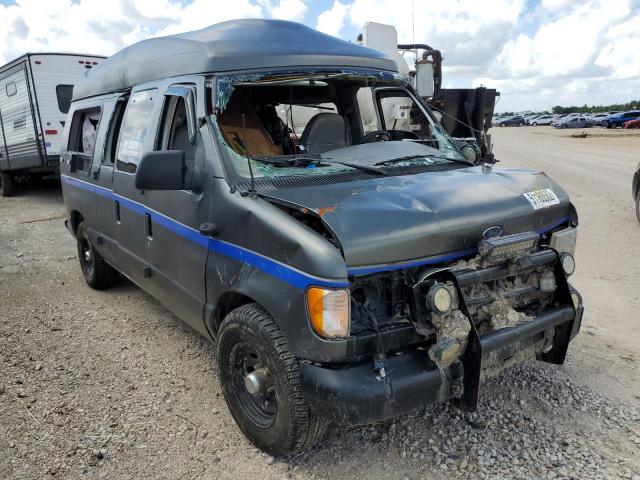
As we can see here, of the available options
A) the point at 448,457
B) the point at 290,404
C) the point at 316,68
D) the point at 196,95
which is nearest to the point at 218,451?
the point at 290,404

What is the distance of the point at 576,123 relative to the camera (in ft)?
171

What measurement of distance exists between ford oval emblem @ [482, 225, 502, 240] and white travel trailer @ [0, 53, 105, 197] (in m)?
11.0

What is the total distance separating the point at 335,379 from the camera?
2.55 m

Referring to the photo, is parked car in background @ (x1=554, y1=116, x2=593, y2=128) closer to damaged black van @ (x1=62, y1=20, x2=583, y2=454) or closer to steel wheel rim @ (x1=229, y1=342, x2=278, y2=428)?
damaged black van @ (x1=62, y1=20, x2=583, y2=454)

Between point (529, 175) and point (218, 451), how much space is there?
8.77ft

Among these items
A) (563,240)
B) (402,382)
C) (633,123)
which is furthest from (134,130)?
(633,123)

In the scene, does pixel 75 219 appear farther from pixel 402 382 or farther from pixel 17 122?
pixel 17 122

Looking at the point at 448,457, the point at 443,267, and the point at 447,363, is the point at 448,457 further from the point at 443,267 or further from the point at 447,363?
the point at 443,267

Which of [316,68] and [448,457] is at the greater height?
[316,68]

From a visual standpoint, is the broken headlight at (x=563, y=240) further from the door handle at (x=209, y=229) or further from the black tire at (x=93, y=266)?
the black tire at (x=93, y=266)

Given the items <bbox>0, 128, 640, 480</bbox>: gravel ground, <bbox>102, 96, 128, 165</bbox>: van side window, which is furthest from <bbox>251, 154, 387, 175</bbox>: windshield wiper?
<bbox>102, 96, 128, 165</bbox>: van side window

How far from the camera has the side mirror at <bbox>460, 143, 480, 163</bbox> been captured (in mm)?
4266

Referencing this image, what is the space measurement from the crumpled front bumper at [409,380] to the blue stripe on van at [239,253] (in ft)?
1.40

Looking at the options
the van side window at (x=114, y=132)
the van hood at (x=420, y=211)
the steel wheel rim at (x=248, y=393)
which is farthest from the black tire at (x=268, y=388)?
the van side window at (x=114, y=132)
